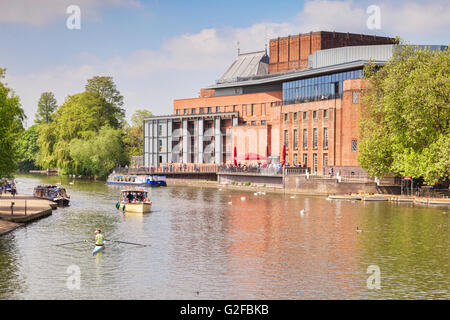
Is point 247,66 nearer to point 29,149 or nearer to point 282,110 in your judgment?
point 282,110

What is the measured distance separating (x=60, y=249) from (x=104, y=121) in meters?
108

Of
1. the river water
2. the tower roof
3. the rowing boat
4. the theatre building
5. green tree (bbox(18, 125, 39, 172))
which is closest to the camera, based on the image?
the river water

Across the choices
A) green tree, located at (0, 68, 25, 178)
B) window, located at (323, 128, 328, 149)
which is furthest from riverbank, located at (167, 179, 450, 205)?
green tree, located at (0, 68, 25, 178)

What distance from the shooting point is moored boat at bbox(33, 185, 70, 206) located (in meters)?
69.7

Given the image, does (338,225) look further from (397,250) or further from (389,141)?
(389,141)

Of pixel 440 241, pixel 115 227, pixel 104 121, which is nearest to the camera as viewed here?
pixel 440 241

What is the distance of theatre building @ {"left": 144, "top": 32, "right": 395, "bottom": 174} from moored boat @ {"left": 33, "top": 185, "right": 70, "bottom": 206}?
41554 millimetres

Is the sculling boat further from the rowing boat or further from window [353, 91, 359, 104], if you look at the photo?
window [353, 91, 359, 104]

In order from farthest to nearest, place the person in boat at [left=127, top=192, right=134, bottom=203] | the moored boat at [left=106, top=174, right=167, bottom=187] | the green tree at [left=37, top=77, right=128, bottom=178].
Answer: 1. the green tree at [left=37, top=77, right=128, bottom=178]
2. the moored boat at [left=106, top=174, right=167, bottom=187]
3. the person in boat at [left=127, top=192, right=134, bottom=203]

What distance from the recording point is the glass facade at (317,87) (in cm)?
9688

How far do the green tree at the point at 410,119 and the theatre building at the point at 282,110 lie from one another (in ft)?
25.9

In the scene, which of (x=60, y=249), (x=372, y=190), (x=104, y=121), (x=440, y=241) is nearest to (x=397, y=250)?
(x=440, y=241)

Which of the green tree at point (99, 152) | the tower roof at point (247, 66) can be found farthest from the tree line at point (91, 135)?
the tower roof at point (247, 66)
